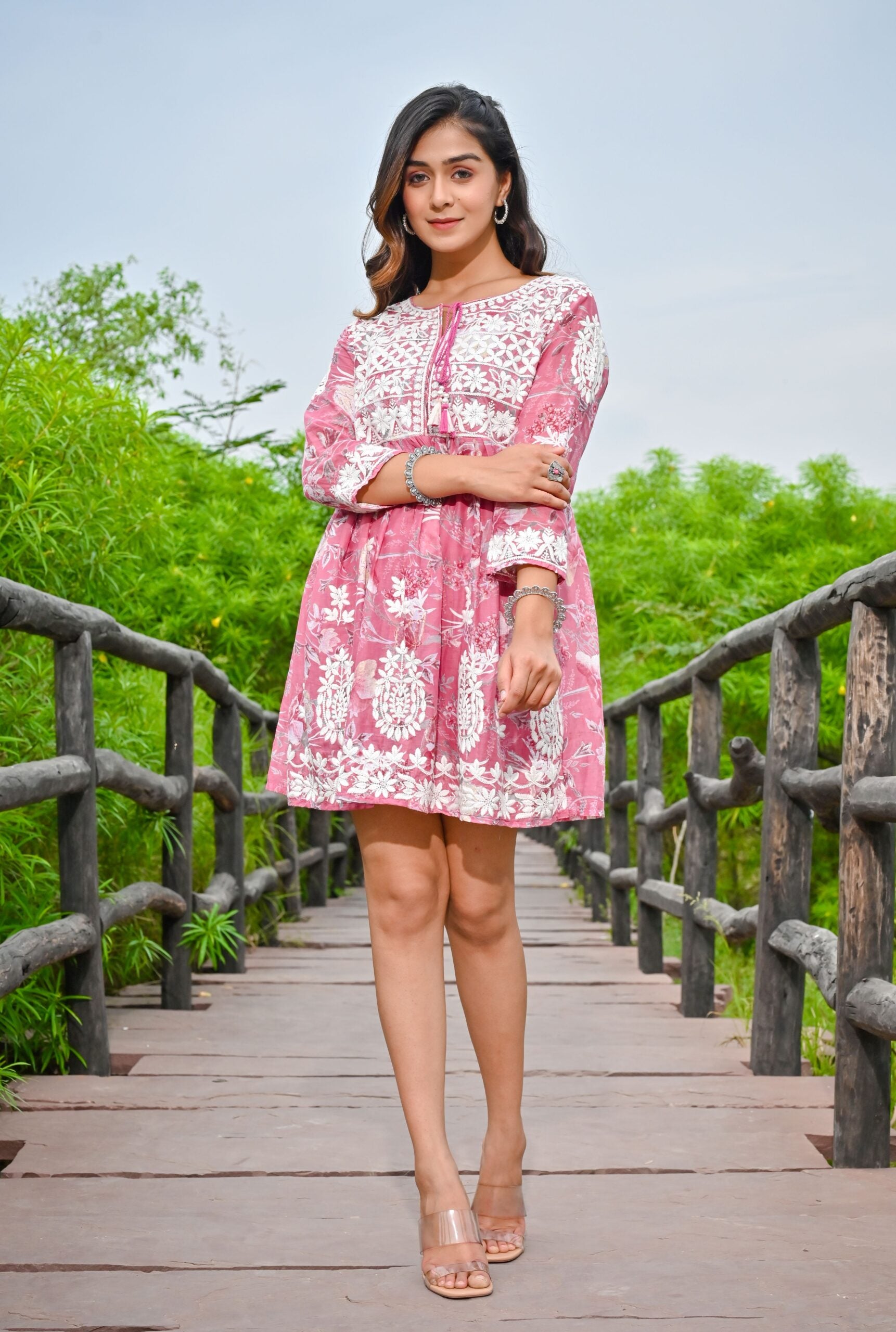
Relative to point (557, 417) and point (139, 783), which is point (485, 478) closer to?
point (557, 417)

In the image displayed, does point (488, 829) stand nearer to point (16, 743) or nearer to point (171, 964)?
point (16, 743)

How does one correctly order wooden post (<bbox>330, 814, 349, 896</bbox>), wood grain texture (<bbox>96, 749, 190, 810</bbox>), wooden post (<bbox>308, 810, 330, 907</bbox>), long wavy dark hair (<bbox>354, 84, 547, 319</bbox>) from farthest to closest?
wooden post (<bbox>330, 814, 349, 896</bbox>) → wooden post (<bbox>308, 810, 330, 907</bbox>) → wood grain texture (<bbox>96, 749, 190, 810</bbox>) → long wavy dark hair (<bbox>354, 84, 547, 319</bbox>)

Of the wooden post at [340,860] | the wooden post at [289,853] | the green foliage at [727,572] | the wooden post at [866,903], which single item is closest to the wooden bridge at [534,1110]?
the wooden post at [866,903]

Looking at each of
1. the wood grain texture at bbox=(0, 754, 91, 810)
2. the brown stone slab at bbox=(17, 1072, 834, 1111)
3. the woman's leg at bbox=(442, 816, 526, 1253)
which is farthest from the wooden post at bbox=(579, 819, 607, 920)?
the woman's leg at bbox=(442, 816, 526, 1253)

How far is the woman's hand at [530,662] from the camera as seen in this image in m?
1.79

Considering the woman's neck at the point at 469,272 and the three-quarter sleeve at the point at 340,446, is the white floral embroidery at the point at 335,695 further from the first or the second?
the woman's neck at the point at 469,272

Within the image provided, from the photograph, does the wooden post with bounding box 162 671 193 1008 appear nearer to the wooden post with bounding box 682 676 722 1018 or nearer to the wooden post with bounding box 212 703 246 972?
the wooden post with bounding box 212 703 246 972

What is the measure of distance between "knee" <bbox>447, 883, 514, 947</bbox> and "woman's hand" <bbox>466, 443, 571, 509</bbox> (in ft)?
1.78

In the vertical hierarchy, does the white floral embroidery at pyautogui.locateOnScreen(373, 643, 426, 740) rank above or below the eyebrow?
below

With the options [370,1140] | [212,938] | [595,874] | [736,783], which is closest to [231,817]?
[212,938]

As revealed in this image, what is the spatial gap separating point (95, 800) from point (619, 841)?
10.7 feet

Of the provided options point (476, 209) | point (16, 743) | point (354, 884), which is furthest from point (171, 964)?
point (354, 884)

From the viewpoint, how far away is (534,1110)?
8.49 feet

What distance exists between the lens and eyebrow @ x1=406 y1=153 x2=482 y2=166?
6.62 feet
